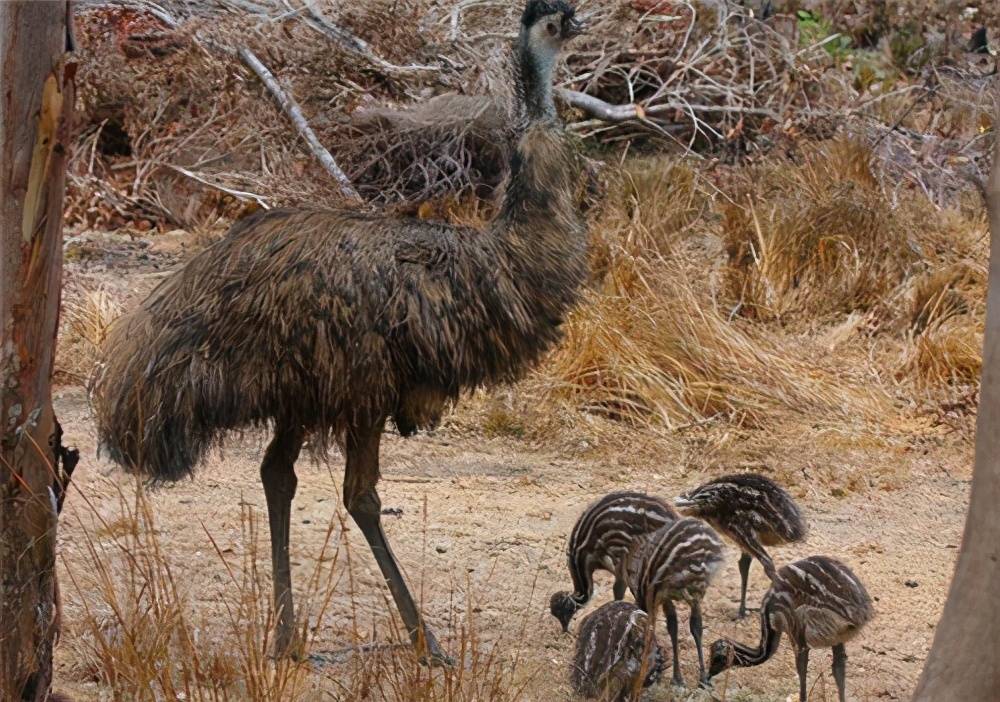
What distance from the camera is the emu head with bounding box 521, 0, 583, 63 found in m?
5.05

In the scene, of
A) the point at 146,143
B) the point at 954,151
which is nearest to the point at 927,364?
the point at 954,151

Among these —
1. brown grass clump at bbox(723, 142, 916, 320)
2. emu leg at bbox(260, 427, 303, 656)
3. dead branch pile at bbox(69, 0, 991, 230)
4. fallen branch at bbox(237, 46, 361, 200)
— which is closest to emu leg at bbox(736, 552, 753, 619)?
emu leg at bbox(260, 427, 303, 656)

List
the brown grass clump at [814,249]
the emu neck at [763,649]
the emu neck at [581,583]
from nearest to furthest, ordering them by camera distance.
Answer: the emu neck at [763,649], the emu neck at [581,583], the brown grass clump at [814,249]

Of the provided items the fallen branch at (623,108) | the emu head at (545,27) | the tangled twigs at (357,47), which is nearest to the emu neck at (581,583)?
the emu head at (545,27)

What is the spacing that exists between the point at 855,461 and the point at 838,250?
2117 mm

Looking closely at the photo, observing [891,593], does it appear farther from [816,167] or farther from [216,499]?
[816,167]

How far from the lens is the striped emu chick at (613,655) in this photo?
A: 425 cm

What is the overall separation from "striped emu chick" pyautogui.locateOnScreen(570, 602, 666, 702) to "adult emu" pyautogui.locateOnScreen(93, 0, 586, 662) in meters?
0.48

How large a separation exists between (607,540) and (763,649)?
72cm

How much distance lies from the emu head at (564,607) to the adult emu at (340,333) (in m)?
0.47

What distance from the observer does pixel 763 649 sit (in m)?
4.42

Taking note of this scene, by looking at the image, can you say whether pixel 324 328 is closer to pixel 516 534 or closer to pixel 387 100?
pixel 516 534

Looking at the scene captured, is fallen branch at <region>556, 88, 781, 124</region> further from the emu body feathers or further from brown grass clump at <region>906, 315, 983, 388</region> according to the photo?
the emu body feathers

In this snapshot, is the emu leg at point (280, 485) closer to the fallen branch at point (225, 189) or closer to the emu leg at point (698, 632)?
the emu leg at point (698, 632)
